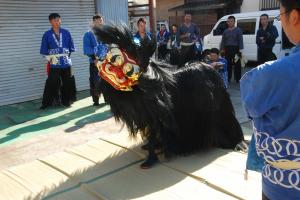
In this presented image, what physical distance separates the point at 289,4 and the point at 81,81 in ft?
22.2

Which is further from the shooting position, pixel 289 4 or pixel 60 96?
pixel 60 96

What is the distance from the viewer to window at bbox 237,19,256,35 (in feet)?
35.9

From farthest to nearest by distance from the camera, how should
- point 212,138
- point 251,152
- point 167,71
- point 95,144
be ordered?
point 95,144
point 212,138
point 167,71
point 251,152

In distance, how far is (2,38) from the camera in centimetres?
633

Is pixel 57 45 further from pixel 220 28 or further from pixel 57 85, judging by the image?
pixel 220 28

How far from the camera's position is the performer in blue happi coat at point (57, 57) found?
601 cm

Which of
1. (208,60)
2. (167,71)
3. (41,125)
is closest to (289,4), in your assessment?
(167,71)

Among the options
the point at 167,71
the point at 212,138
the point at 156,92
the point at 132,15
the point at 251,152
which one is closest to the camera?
the point at 251,152

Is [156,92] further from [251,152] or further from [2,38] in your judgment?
[2,38]

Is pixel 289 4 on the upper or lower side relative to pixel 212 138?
upper

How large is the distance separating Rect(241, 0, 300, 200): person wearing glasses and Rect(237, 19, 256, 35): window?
1027 centimetres

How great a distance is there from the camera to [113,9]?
25.8 ft

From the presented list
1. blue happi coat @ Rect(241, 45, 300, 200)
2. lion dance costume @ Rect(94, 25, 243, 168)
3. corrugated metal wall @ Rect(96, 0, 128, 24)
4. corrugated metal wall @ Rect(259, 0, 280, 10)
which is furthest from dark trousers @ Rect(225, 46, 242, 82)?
corrugated metal wall @ Rect(259, 0, 280, 10)

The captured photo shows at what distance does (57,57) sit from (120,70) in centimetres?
349
